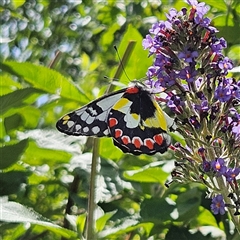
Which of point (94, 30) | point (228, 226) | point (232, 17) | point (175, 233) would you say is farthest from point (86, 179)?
point (94, 30)

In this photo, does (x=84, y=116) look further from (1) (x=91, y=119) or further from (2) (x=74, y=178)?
(2) (x=74, y=178)

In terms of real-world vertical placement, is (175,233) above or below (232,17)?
below

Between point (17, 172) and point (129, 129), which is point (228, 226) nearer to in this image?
point (129, 129)

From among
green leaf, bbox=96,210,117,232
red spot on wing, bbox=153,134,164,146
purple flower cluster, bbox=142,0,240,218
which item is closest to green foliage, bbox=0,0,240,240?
green leaf, bbox=96,210,117,232

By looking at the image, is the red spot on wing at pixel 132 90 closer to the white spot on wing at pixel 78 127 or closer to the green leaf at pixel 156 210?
the white spot on wing at pixel 78 127

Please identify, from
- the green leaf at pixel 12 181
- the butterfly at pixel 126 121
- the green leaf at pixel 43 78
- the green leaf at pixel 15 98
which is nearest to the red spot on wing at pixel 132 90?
the butterfly at pixel 126 121

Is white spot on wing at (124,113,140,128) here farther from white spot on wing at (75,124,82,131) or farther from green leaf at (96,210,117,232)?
green leaf at (96,210,117,232)
